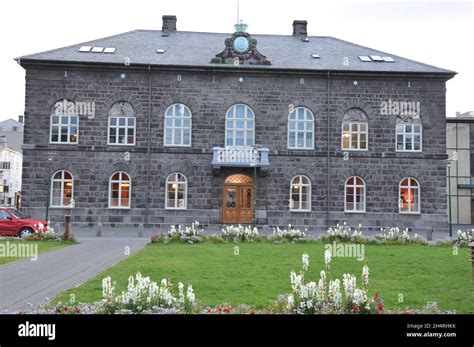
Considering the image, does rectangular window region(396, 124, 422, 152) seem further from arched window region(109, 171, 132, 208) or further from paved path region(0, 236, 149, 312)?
paved path region(0, 236, 149, 312)

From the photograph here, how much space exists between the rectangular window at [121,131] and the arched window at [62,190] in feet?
→ 11.8

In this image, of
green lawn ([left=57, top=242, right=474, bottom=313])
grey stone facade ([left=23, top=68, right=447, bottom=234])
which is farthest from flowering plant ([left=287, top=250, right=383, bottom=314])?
grey stone facade ([left=23, top=68, right=447, bottom=234])

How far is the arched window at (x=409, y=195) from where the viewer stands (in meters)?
28.8

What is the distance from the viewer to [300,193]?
28.6 meters

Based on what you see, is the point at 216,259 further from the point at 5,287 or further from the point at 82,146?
the point at 82,146

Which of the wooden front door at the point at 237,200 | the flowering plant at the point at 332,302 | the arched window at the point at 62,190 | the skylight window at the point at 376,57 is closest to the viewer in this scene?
the flowering plant at the point at 332,302

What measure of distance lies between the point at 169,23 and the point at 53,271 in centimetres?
2683

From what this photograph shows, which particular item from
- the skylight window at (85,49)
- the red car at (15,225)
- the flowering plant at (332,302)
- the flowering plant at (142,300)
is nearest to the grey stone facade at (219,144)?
the skylight window at (85,49)

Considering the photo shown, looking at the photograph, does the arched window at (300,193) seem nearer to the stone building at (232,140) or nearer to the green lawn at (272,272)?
the stone building at (232,140)

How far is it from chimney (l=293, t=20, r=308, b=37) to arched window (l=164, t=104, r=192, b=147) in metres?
12.3

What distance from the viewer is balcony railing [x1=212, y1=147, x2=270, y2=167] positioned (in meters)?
27.6

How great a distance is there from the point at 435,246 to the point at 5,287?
55.8 feet

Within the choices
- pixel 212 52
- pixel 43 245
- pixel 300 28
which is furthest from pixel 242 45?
pixel 43 245

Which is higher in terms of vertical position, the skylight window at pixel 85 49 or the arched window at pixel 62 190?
the skylight window at pixel 85 49
